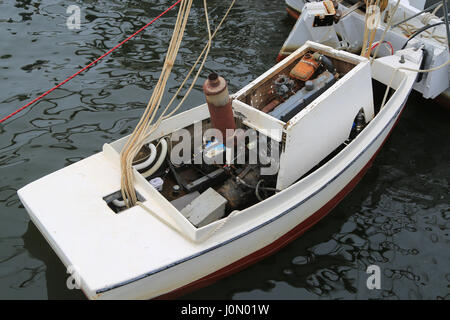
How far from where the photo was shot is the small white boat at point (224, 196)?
403 cm

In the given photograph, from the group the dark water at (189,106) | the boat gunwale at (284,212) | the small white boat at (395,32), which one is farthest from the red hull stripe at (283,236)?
the small white boat at (395,32)

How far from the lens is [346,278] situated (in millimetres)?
5023

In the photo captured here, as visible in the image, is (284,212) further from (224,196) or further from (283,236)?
(224,196)

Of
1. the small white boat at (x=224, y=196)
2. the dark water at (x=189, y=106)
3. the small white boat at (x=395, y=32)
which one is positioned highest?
the small white boat at (x=395, y=32)

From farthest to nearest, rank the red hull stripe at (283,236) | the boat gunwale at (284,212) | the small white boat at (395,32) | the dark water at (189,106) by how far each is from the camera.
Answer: the small white boat at (395,32) → the dark water at (189,106) → the red hull stripe at (283,236) → the boat gunwale at (284,212)

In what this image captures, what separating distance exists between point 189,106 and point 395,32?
14.5 feet

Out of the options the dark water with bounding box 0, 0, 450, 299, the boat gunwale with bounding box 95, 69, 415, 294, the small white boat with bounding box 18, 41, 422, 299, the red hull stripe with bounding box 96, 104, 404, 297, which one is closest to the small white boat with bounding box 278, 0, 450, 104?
the dark water with bounding box 0, 0, 450, 299

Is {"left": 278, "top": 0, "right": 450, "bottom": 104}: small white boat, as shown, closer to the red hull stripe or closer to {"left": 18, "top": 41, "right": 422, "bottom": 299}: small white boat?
{"left": 18, "top": 41, "right": 422, "bottom": 299}: small white boat

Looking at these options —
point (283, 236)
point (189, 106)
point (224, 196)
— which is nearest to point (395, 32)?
point (189, 106)

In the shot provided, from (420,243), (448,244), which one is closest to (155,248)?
(420,243)

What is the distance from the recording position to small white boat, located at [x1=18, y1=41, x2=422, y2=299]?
4031 mm

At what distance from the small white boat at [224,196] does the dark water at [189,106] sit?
0.44 metres

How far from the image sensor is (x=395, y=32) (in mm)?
8062

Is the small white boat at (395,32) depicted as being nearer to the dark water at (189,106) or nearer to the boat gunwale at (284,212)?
the dark water at (189,106)
